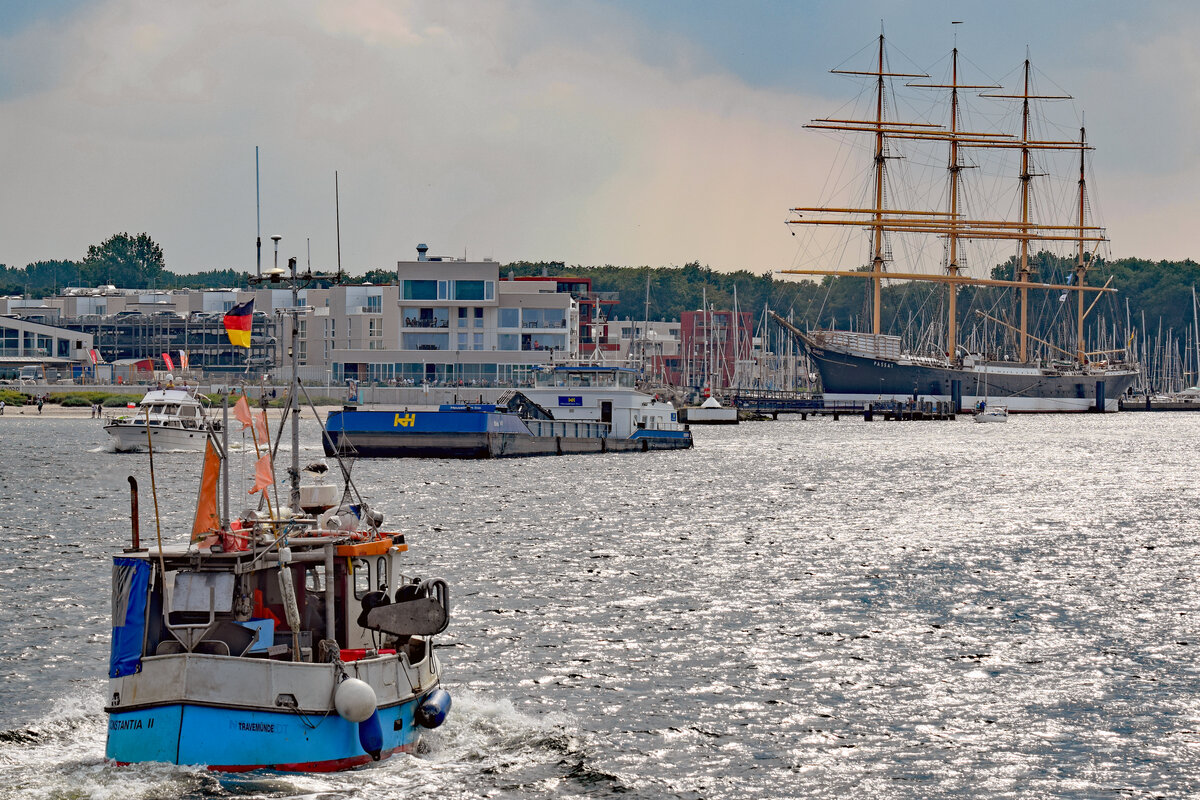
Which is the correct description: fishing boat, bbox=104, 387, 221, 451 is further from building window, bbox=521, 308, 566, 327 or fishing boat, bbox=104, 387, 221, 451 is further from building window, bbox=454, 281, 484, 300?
building window, bbox=521, 308, 566, 327

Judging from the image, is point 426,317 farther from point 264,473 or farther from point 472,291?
point 264,473

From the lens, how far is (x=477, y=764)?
20.1 meters

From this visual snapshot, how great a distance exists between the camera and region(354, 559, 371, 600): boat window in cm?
1839

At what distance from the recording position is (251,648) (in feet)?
56.7

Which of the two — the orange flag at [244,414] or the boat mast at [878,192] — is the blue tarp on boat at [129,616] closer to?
the orange flag at [244,414]

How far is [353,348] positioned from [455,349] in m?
20.7

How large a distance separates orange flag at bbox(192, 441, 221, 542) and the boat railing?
68317 millimetres

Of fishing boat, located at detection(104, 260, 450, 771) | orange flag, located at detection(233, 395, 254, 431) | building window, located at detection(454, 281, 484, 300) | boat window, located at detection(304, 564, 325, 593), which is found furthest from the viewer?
building window, located at detection(454, 281, 484, 300)

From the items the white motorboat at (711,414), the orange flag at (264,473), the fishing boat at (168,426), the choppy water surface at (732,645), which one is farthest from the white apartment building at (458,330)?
the orange flag at (264,473)

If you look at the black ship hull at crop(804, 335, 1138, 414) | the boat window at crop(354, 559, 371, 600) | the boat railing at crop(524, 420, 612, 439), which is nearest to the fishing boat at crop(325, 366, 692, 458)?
the boat railing at crop(524, 420, 612, 439)

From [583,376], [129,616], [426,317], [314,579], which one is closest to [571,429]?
[583,376]

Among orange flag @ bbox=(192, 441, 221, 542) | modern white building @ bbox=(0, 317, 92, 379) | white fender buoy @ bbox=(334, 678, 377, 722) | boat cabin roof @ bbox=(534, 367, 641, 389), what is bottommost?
white fender buoy @ bbox=(334, 678, 377, 722)

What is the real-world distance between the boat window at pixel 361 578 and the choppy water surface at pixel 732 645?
7.65 feet

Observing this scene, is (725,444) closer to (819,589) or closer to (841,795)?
(819,589)
